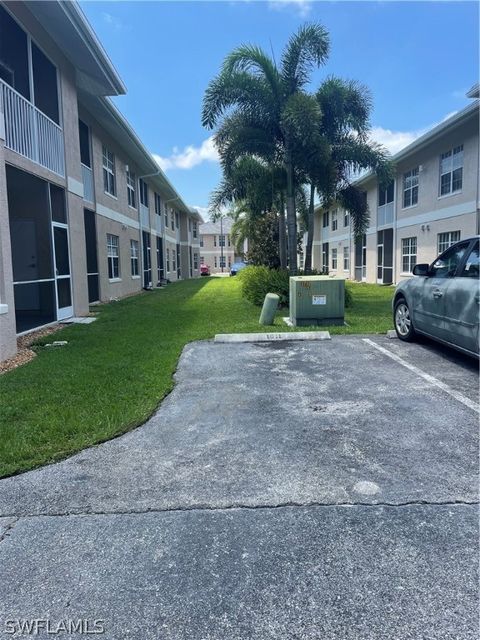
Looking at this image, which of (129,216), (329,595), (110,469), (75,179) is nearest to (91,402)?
(110,469)

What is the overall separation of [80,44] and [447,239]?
1458cm

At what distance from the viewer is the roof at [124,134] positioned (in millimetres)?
14445

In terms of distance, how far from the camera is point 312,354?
302 inches

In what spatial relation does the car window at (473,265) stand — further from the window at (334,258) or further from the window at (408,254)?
the window at (334,258)

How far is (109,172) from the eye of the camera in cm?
1828

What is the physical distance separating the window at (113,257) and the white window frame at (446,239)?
511 inches

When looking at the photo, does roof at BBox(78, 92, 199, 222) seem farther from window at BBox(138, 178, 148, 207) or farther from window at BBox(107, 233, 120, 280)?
window at BBox(107, 233, 120, 280)

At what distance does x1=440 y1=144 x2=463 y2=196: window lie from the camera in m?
17.1

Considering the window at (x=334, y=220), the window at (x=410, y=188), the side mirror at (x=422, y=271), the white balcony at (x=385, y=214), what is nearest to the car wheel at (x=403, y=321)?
the side mirror at (x=422, y=271)

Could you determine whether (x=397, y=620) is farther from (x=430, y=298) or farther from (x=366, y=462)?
(x=430, y=298)

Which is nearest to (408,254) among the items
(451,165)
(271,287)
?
(451,165)

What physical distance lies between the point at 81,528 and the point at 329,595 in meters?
1.52

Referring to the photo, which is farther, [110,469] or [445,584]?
[110,469]

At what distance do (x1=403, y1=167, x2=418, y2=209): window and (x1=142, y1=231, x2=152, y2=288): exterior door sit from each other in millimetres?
13289
